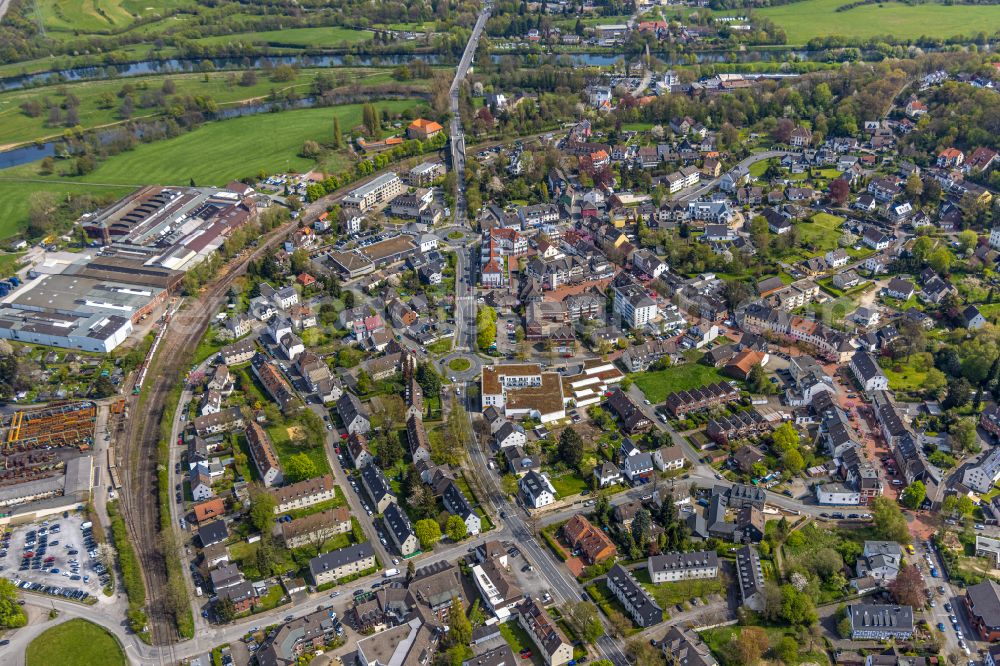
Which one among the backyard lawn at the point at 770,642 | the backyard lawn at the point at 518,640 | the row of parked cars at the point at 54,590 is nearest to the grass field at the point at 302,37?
the row of parked cars at the point at 54,590

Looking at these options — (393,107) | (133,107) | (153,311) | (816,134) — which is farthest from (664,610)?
(133,107)

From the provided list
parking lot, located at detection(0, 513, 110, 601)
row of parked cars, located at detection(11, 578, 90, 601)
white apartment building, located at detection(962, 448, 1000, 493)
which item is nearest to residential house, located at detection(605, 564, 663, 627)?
white apartment building, located at detection(962, 448, 1000, 493)

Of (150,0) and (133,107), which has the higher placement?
(150,0)

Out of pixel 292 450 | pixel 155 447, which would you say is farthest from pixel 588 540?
pixel 155 447

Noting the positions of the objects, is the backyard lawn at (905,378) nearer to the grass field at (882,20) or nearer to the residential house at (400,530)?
the residential house at (400,530)

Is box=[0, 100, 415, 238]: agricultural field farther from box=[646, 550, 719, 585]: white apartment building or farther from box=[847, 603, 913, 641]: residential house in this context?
box=[847, 603, 913, 641]: residential house

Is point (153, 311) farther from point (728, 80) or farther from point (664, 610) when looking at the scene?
point (728, 80)
